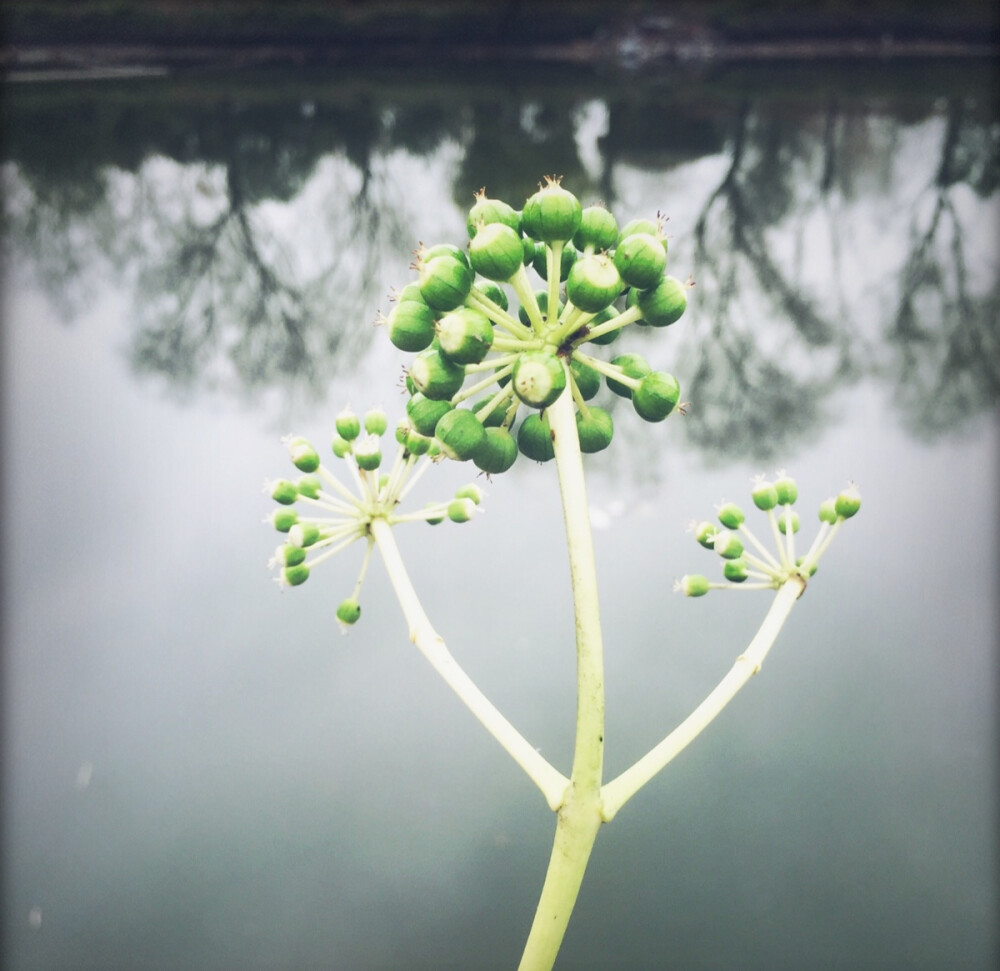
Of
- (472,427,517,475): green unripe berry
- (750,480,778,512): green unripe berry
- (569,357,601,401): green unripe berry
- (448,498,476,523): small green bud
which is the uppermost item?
(569,357,601,401): green unripe berry

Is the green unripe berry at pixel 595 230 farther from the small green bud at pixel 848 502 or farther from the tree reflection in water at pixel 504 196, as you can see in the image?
the tree reflection in water at pixel 504 196

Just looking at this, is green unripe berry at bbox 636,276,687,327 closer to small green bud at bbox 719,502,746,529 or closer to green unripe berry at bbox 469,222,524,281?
green unripe berry at bbox 469,222,524,281

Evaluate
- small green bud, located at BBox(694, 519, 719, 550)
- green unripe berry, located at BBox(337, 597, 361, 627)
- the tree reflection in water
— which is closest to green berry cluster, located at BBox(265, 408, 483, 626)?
green unripe berry, located at BBox(337, 597, 361, 627)

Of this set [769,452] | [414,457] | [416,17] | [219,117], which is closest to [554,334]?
[414,457]

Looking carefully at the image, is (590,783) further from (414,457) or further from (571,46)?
(571,46)

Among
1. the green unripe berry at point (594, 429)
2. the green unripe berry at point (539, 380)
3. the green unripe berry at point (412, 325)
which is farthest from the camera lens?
the green unripe berry at point (594, 429)

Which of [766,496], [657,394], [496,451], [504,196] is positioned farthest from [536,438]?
[504,196]

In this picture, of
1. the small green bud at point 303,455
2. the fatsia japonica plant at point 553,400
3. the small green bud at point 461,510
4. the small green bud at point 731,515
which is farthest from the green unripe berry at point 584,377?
the small green bud at point 303,455
